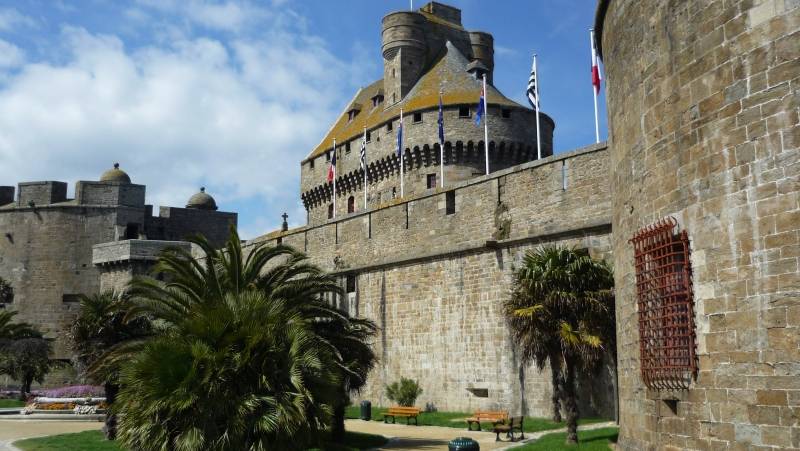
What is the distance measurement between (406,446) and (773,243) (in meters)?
10.3

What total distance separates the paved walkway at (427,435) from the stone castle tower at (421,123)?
1622cm

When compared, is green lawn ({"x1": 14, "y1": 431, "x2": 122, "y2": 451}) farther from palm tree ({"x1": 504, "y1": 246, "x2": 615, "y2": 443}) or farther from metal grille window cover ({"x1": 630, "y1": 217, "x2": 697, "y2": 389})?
metal grille window cover ({"x1": 630, "y1": 217, "x2": 697, "y2": 389})

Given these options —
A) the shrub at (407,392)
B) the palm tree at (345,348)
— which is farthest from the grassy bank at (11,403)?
the palm tree at (345,348)

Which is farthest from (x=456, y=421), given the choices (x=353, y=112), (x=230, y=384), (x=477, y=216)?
(x=353, y=112)

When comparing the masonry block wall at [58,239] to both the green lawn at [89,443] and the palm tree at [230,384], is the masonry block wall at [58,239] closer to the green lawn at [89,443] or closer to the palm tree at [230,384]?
the green lawn at [89,443]

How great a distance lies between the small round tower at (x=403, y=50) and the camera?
4288cm

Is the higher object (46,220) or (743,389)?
(46,220)

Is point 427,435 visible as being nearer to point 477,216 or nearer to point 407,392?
point 407,392

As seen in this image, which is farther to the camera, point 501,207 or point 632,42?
point 501,207

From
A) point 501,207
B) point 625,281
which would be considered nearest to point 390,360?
point 501,207

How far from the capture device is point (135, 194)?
48.1 meters

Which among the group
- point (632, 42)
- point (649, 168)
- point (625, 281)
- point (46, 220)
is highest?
point (46, 220)

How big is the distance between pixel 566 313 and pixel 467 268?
259 inches

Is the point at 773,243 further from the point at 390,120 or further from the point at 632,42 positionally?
the point at 390,120
